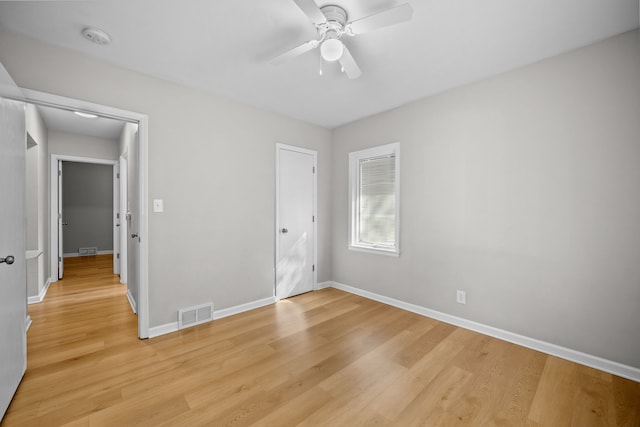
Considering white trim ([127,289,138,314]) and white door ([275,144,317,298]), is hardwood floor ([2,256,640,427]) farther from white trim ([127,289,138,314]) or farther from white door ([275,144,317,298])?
white door ([275,144,317,298])

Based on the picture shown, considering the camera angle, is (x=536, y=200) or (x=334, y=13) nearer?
(x=334, y=13)

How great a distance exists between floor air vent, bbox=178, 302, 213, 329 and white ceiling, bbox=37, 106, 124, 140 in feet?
9.50

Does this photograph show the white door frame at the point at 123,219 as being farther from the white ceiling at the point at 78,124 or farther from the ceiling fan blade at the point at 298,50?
the ceiling fan blade at the point at 298,50

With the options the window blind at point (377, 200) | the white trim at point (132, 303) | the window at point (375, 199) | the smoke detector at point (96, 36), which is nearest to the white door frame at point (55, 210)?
the white trim at point (132, 303)

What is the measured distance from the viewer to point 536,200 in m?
2.47

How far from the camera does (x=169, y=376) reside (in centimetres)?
208

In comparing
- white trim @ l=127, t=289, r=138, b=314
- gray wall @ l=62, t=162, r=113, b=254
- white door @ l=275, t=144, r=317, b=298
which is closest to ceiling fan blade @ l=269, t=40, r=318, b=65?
white door @ l=275, t=144, r=317, b=298

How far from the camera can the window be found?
3611 millimetres

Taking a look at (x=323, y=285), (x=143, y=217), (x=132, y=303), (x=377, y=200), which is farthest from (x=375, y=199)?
(x=132, y=303)

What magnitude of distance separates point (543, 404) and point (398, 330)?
4.06ft

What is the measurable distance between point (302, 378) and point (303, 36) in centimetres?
256

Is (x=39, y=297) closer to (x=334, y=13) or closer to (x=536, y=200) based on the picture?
(x=334, y=13)

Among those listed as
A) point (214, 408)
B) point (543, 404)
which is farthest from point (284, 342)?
point (543, 404)

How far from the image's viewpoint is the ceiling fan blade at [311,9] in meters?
1.54
